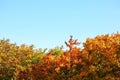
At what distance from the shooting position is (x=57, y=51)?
5909 centimetres

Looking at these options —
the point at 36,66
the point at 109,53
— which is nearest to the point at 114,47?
the point at 109,53

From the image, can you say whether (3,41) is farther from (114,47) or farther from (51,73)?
(114,47)

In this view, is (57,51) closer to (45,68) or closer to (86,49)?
(45,68)

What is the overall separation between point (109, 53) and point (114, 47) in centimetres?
103

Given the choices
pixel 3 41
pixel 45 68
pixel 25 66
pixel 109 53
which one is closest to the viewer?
pixel 109 53

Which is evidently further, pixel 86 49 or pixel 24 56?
pixel 24 56

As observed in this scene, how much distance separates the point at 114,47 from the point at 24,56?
23833 millimetres

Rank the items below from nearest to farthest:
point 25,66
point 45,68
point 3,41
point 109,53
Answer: point 109,53 → point 45,68 → point 25,66 → point 3,41

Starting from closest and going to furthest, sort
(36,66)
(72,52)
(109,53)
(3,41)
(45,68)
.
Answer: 1. (109,53)
2. (72,52)
3. (45,68)
4. (36,66)
5. (3,41)

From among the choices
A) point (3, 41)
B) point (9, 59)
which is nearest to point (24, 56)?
point (9, 59)

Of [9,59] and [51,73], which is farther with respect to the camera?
[9,59]

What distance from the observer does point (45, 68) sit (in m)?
45.8

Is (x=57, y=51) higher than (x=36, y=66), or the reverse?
(x=57, y=51)

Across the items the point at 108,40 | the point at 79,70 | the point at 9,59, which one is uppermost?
the point at 9,59
